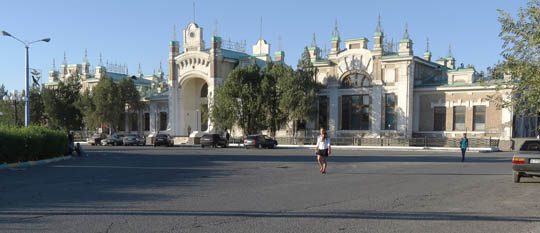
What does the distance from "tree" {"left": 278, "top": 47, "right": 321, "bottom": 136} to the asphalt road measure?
112 ft

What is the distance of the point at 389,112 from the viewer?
5231cm

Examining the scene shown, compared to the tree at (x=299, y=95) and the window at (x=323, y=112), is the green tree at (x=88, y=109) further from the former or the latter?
the window at (x=323, y=112)

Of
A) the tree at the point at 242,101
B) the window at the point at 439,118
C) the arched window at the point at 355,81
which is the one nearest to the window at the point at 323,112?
Result: the arched window at the point at 355,81

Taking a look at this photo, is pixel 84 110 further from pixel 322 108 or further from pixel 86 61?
pixel 322 108

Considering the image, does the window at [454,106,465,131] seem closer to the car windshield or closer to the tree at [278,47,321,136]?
the tree at [278,47,321,136]

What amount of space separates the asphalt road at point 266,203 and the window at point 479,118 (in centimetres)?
3339

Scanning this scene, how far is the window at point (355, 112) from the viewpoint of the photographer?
53844mm

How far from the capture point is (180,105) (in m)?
65.5

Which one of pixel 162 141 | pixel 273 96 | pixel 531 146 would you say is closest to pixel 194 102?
pixel 162 141

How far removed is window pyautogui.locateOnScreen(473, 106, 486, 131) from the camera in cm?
4772

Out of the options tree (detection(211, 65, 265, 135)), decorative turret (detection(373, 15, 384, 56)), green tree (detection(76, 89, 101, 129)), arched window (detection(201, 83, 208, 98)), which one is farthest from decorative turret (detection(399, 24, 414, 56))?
green tree (detection(76, 89, 101, 129))

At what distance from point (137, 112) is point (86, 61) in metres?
15.4

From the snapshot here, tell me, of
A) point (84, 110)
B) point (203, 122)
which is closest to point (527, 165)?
point (203, 122)

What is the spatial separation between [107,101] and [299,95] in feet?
90.2
